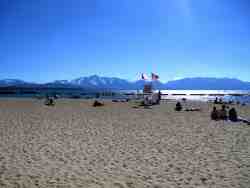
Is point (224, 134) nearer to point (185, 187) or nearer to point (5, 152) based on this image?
point (185, 187)

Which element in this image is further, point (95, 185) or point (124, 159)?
point (124, 159)

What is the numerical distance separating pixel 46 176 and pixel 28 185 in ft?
1.94

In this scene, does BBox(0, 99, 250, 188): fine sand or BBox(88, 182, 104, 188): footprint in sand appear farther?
BBox(0, 99, 250, 188): fine sand

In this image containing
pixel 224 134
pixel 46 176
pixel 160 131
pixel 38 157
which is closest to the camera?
pixel 46 176

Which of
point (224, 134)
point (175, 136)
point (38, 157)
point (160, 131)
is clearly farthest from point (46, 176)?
point (224, 134)

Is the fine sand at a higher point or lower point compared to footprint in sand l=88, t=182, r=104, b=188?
higher

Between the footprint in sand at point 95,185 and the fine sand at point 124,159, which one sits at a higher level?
the fine sand at point 124,159

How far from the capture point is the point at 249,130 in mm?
12930

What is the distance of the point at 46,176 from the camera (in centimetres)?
618

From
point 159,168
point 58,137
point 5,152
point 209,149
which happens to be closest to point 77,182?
point 159,168

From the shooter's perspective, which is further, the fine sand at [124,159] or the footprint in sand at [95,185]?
the fine sand at [124,159]

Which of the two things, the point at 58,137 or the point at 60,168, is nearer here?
the point at 60,168

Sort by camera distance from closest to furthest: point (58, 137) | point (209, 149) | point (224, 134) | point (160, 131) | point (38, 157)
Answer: point (38, 157) < point (209, 149) < point (58, 137) < point (224, 134) < point (160, 131)

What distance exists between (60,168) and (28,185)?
48.4 inches
